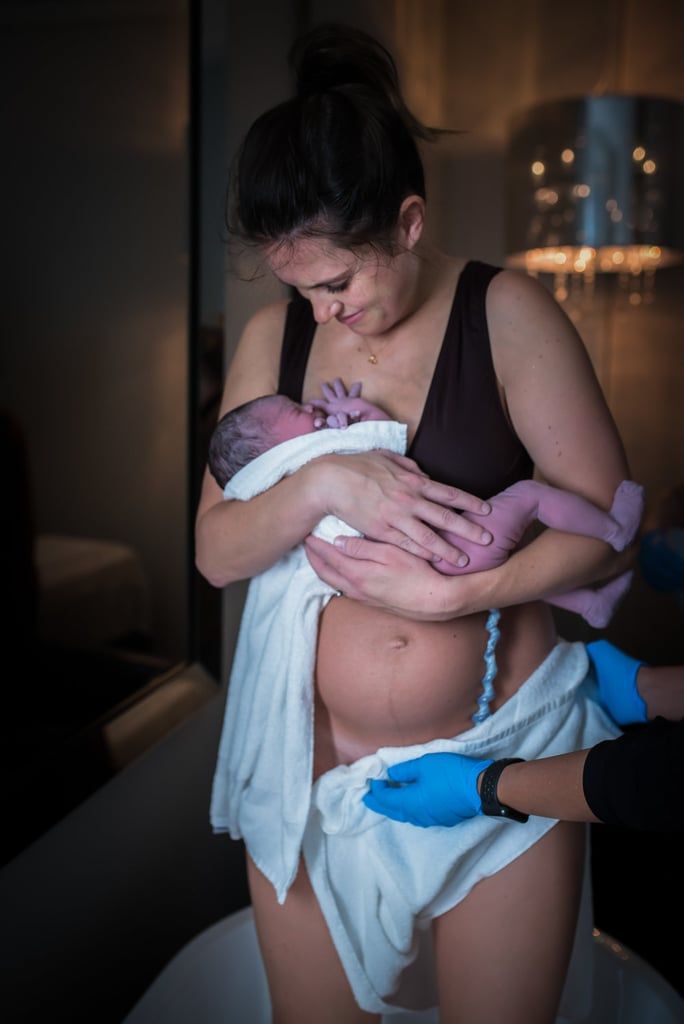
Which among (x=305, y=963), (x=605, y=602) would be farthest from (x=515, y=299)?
(x=305, y=963)

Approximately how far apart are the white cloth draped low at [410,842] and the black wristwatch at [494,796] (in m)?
0.09

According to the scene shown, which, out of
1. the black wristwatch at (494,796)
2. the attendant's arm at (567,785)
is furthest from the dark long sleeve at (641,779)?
the black wristwatch at (494,796)

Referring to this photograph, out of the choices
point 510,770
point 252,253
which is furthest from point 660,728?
point 252,253

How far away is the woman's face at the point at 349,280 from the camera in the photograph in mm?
936

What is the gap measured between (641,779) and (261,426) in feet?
1.79

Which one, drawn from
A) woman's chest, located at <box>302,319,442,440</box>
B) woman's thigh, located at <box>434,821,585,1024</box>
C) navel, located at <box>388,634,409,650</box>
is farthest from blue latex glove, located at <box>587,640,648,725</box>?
woman's chest, located at <box>302,319,442,440</box>

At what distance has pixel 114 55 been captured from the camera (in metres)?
1.19

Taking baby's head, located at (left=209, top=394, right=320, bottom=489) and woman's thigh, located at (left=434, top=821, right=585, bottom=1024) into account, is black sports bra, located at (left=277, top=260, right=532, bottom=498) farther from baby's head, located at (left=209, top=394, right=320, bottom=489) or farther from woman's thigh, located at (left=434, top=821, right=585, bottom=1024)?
woman's thigh, located at (left=434, top=821, right=585, bottom=1024)

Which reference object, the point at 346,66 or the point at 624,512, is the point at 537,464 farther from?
the point at 346,66

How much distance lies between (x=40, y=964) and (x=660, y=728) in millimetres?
900

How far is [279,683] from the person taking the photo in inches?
43.3

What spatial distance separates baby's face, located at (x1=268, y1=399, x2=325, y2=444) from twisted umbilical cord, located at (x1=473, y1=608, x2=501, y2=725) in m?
0.30

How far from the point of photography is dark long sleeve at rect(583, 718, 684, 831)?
80 cm

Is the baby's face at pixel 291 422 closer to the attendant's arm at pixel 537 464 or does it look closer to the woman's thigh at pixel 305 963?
the attendant's arm at pixel 537 464
